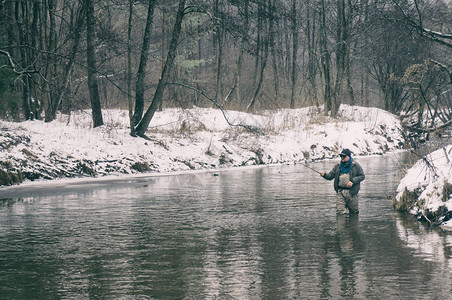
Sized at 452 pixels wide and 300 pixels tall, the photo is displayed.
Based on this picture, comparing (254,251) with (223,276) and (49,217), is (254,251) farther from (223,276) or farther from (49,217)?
(49,217)

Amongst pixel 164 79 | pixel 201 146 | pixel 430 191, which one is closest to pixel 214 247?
pixel 430 191

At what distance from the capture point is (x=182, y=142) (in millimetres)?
25844

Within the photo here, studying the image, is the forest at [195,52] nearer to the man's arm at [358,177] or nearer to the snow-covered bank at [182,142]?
the snow-covered bank at [182,142]

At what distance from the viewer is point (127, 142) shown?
23.9 metres

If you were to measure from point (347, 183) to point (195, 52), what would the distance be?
101ft

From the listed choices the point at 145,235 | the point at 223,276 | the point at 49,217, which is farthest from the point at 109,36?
the point at 223,276

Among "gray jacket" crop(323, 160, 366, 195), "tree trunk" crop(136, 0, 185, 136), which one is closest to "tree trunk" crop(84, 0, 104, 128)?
"tree trunk" crop(136, 0, 185, 136)

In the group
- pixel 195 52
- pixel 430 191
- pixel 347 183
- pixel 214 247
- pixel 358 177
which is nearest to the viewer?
pixel 214 247

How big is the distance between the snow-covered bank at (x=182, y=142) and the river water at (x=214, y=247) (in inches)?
134

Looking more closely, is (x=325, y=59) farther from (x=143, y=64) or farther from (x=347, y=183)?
(x=347, y=183)

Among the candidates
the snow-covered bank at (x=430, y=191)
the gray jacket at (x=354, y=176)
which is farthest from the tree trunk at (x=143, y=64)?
the snow-covered bank at (x=430, y=191)

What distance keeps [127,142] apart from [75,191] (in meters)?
6.48

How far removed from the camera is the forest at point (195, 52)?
1895 cm

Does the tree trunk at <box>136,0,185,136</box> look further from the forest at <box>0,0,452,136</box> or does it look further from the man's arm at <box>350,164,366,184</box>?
the man's arm at <box>350,164,366,184</box>
